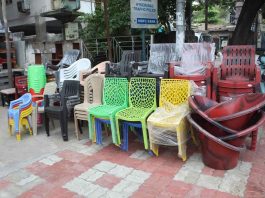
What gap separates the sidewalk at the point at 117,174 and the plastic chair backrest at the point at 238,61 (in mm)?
1224

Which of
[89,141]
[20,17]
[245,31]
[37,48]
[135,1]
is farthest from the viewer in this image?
[20,17]

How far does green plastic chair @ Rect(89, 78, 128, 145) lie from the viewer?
161 inches

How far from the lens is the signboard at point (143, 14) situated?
6.35 m

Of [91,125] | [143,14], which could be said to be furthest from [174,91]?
[143,14]

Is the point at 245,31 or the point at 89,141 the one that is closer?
the point at 89,141

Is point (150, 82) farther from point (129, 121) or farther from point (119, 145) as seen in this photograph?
point (119, 145)

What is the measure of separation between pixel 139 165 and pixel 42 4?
12.1 metres

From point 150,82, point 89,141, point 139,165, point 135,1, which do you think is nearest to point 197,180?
point 139,165

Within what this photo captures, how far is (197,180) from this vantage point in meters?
3.17

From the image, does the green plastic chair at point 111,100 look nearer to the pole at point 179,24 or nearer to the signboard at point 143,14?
the pole at point 179,24

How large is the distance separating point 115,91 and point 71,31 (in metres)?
5.67

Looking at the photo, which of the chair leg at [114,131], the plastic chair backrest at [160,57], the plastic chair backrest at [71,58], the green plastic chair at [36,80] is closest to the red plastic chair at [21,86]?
the green plastic chair at [36,80]

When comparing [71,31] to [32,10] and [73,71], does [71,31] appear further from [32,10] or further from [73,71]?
[32,10]

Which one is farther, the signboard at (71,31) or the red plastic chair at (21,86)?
the signboard at (71,31)
